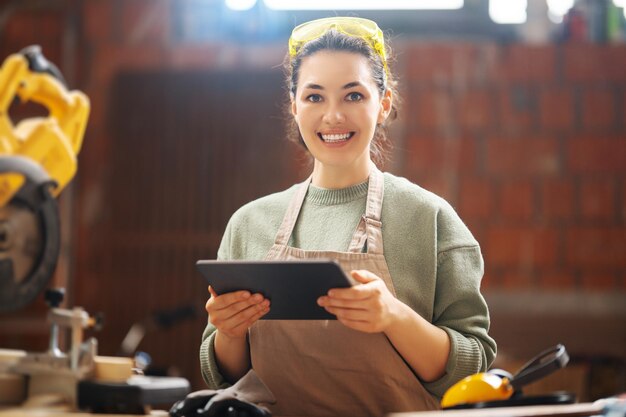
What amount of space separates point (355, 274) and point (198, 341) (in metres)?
2.91

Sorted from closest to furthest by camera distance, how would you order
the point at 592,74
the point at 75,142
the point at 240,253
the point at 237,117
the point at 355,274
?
the point at 355,274, the point at 240,253, the point at 75,142, the point at 592,74, the point at 237,117

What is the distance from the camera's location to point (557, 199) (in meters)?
3.88

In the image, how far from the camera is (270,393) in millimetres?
1440

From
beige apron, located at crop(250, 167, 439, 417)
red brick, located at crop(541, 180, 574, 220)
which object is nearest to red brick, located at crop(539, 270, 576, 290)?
red brick, located at crop(541, 180, 574, 220)

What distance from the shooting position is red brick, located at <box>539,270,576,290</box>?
12.7 feet

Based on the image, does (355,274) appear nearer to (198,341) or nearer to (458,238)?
(458,238)

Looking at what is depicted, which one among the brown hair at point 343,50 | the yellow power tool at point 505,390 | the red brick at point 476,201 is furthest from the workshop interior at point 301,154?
the yellow power tool at point 505,390

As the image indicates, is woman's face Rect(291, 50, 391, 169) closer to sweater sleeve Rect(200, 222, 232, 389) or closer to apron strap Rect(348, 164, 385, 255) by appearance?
apron strap Rect(348, 164, 385, 255)

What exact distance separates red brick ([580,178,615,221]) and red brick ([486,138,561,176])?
16 cm

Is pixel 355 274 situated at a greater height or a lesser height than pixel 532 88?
lesser

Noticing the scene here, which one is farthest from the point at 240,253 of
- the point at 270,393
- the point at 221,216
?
the point at 221,216

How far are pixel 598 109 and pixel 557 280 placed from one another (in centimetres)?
75

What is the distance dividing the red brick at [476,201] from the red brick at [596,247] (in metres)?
0.37

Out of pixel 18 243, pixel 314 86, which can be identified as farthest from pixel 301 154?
pixel 18 243
